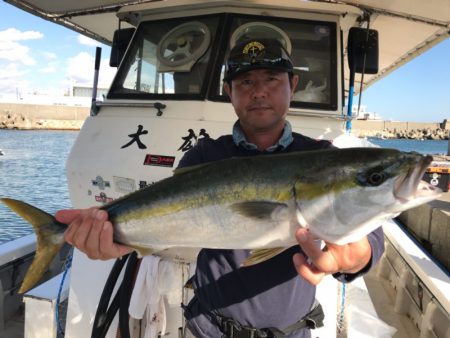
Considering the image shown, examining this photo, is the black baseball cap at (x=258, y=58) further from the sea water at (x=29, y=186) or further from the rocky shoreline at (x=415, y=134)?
the rocky shoreline at (x=415, y=134)

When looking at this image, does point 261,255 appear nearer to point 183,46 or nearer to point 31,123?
point 183,46

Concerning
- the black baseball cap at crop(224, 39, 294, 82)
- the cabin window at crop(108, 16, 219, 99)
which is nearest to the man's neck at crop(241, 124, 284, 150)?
the black baseball cap at crop(224, 39, 294, 82)

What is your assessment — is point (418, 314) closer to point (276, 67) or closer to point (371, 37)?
point (371, 37)

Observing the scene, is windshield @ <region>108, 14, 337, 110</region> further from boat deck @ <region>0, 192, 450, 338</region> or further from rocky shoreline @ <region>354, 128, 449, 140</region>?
rocky shoreline @ <region>354, 128, 449, 140</region>

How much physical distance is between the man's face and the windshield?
174 cm

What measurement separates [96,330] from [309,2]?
4011 millimetres

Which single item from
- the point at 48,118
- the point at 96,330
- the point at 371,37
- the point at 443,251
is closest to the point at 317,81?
the point at 371,37

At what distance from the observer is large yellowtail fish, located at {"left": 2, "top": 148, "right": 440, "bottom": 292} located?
1.78 m

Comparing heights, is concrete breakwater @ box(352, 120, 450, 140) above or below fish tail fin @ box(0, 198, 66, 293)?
below

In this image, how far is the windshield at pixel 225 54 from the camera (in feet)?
14.5

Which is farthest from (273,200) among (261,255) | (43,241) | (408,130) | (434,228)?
(408,130)

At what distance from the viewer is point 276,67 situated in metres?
2.47

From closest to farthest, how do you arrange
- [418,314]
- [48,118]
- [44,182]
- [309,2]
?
[309,2]
[418,314]
[44,182]
[48,118]

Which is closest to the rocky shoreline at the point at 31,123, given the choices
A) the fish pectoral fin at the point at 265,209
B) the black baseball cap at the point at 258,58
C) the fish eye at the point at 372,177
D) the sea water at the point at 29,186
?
the sea water at the point at 29,186
